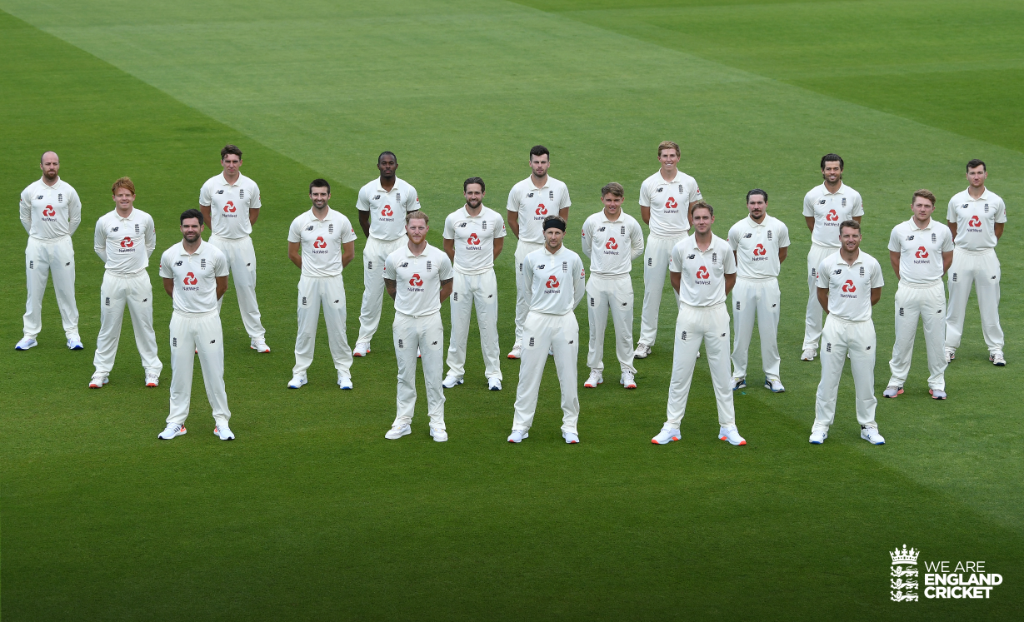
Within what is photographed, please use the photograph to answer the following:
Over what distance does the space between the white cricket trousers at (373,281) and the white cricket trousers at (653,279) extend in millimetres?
3293

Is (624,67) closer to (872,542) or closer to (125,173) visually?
(125,173)

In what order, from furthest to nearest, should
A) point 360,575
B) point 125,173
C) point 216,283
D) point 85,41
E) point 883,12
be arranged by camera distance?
point 883,12 → point 85,41 → point 125,173 → point 216,283 → point 360,575

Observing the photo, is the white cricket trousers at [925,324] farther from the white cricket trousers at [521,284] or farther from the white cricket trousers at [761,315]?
the white cricket trousers at [521,284]

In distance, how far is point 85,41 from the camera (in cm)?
3622

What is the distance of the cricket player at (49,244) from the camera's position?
16.6 metres

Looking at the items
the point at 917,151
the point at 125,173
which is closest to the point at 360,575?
the point at 125,173

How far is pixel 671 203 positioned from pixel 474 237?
286cm

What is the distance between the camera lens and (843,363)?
13781 mm

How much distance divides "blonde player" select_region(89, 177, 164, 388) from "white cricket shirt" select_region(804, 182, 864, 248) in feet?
28.1

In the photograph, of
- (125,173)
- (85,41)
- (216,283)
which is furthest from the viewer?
(85,41)

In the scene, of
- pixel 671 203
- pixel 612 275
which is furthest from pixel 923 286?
pixel 612 275

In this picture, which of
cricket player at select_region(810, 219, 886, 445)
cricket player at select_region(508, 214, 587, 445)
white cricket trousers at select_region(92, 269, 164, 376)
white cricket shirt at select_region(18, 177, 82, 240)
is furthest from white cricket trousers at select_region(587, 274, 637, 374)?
white cricket shirt at select_region(18, 177, 82, 240)

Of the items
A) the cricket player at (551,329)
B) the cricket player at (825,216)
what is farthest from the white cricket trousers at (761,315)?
the cricket player at (551,329)

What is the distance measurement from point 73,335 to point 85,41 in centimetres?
2185
